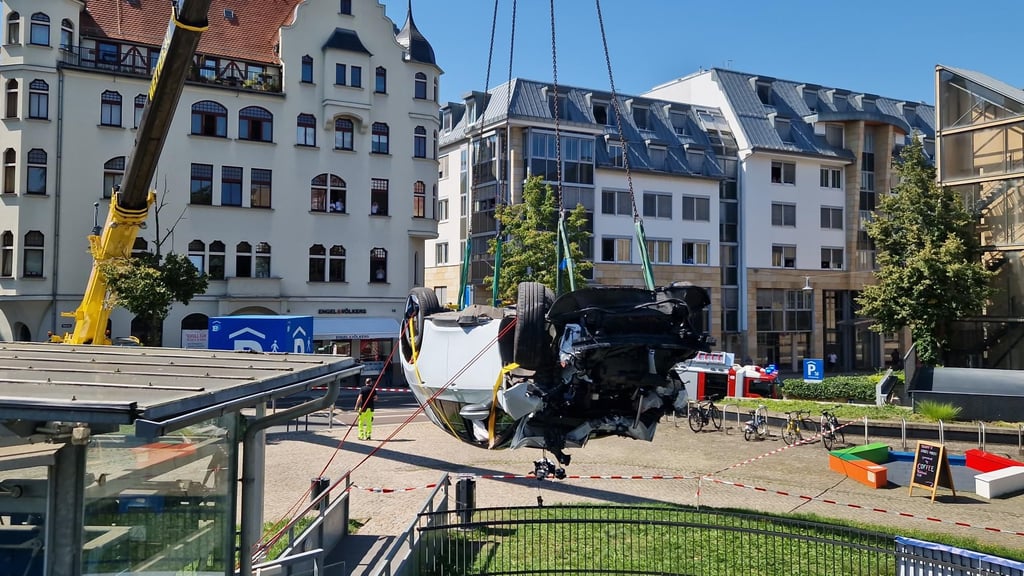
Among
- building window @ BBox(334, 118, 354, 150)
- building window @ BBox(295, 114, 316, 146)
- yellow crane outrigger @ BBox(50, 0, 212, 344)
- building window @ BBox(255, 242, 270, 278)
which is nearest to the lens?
yellow crane outrigger @ BBox(50, 0, 212, 344)

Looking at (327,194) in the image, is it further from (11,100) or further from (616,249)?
(616,249)

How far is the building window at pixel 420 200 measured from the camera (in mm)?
42906

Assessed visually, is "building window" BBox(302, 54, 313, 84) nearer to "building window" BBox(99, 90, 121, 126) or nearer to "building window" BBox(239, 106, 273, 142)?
"building window" BBox(239, 106, 273, 142)

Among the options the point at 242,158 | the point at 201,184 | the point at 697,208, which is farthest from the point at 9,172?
the point at 697,208

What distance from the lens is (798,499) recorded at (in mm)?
17891

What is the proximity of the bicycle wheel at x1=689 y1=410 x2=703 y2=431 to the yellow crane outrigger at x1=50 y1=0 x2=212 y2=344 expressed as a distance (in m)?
18.1

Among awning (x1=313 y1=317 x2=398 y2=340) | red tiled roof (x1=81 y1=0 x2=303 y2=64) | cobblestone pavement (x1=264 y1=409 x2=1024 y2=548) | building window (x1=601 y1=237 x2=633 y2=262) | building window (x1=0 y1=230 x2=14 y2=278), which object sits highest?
red tiled roof (x1=81 y1=0 x2=303 y2=64)

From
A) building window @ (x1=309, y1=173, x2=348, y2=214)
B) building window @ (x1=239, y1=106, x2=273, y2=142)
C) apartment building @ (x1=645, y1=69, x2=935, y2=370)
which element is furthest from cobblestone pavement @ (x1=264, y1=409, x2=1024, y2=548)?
apartment building @ (x1=645, y1=69, x2=935, y2=370)

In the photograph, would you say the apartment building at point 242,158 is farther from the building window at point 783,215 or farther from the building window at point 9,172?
the building window at point 783,215

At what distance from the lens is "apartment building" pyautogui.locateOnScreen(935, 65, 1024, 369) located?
34031mm

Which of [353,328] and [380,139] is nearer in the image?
[353,328]

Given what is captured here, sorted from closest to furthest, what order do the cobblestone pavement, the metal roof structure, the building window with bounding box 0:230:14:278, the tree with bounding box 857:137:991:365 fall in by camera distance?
the metal roof structure → the cobblestone pavement → the tree with bounding box 857:137:991:365 → the building window with bounding box 0:230:14:278

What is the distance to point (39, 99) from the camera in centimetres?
3534

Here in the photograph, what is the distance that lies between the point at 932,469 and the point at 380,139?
30679 millimetres
